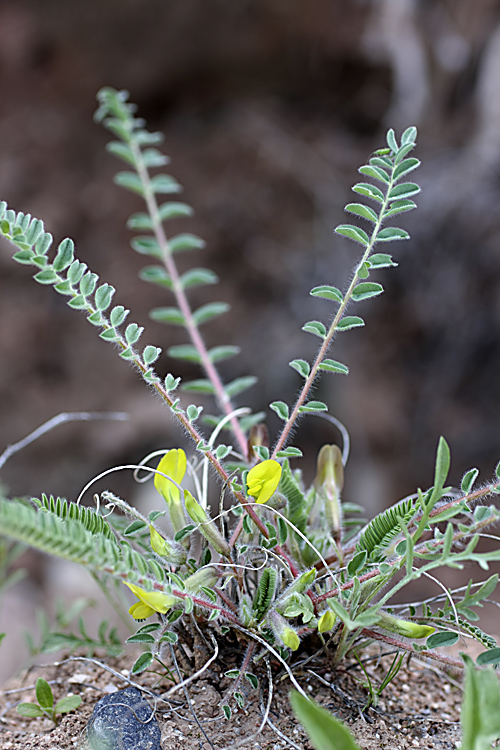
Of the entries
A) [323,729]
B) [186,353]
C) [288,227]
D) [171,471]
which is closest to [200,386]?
[186,353]

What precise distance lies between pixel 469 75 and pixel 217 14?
3.29 ft

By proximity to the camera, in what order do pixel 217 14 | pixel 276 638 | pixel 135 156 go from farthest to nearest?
pixel 217 14 < pixel 135 156 < pixel 276 638

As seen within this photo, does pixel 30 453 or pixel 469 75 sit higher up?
pixel 469 75

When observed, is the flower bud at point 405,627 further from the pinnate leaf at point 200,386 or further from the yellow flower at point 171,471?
the pinnate leaf at point 200,386

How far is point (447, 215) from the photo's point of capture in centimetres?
232

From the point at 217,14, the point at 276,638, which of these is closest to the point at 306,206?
the point at 217,14

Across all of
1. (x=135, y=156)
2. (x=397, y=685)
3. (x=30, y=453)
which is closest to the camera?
(x=397, y=685)

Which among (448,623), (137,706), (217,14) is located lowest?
(137,706)

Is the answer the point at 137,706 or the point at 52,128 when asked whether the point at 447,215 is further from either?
the point at 137,706

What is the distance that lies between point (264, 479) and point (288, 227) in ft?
6.50

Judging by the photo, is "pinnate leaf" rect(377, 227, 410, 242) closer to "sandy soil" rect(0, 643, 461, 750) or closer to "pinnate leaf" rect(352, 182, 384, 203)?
"pinnate leaf" rect(352, 182, 384, 203)

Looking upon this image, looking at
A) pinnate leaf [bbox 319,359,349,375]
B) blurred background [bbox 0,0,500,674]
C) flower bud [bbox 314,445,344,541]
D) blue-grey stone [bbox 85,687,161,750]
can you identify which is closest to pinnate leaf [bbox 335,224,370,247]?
pinnate leaf [bbox 319,359,349,375]

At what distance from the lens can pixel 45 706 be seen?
1.70ft

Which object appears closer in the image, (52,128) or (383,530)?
(383,530)
